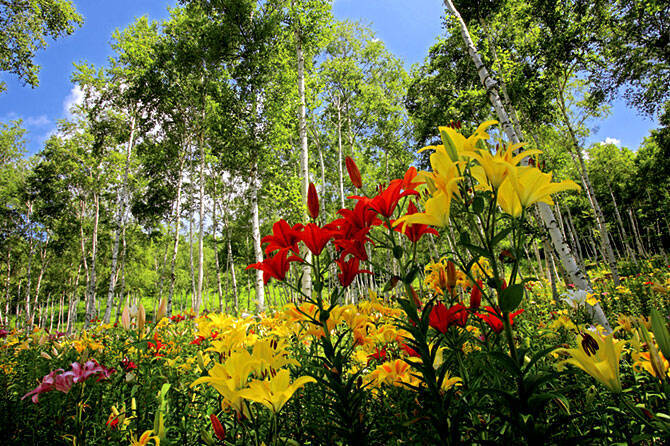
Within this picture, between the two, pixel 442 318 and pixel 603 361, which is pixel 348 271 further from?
pixel 603 361

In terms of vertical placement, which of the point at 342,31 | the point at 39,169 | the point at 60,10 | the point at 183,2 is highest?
the point at 342,31

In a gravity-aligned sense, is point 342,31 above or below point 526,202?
above

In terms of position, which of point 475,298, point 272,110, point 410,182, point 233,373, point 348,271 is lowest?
point 233,373

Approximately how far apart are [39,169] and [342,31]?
17.4 meters

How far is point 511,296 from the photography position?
0.55 metres

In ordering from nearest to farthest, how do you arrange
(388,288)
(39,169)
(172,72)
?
1. (388,288)
2. (172,72)
3. (39,169)

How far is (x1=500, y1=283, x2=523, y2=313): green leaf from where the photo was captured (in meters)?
0.55

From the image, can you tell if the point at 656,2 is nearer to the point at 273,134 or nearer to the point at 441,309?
the point at 273,134

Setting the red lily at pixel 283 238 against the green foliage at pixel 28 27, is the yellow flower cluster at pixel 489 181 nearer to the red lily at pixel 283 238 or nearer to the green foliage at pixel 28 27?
the red lily at pixel 283 238

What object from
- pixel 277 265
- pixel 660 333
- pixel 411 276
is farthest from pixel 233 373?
pixel 660 333

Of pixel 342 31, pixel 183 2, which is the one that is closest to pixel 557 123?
pixel 342 31

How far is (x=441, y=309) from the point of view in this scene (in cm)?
76

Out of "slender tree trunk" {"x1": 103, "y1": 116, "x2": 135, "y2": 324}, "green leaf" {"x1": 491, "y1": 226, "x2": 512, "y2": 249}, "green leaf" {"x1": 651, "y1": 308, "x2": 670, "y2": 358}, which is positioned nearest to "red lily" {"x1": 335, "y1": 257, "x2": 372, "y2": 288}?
"green leaf" {"x1": 491, "y1": 226, "x2": 512, "y2": 249}

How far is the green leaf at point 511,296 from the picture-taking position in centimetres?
55
